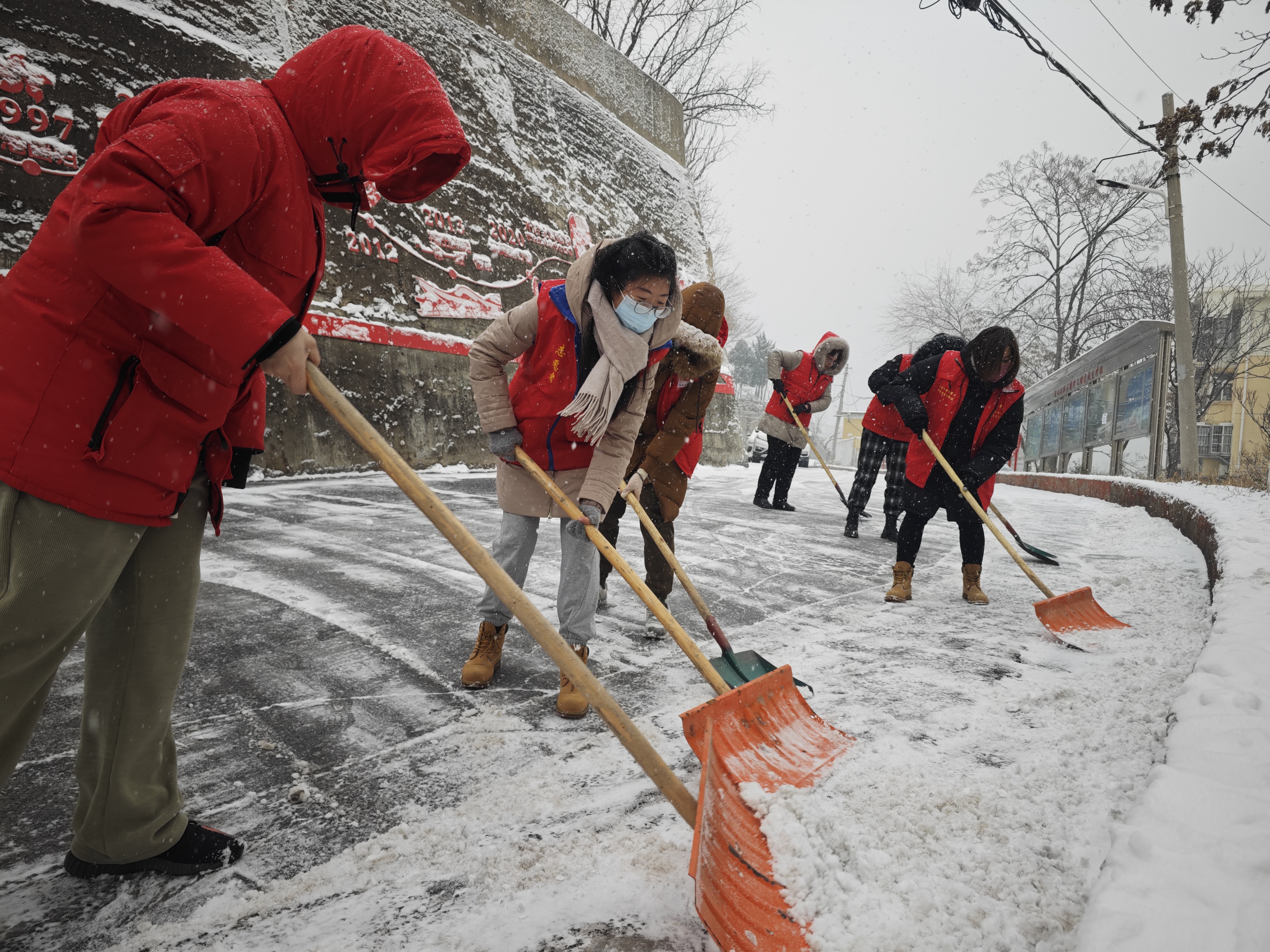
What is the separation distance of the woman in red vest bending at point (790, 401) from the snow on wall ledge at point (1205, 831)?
17.3ft

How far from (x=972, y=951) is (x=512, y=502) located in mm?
1840

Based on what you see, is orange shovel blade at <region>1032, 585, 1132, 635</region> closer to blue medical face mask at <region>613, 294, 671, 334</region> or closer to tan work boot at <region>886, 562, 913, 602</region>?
tan work boot at <region>886, 562, 913, 602</region>

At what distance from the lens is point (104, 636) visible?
136 centimetres

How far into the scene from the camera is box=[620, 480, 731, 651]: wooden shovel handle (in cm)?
277

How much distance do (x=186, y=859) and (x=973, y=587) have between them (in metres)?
4.04

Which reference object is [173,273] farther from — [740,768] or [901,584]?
[901,584]

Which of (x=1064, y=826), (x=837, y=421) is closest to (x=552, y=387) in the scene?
(x=1064, y=826)

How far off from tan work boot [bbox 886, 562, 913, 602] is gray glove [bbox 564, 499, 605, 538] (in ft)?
7.66

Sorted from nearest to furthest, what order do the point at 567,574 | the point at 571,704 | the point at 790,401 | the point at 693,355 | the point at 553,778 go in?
the point at 553,778 < the point at 571,704 < the point at 567,574 < the point at 693,355 < the point at 790,401

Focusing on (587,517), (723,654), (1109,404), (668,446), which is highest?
(1109,404)

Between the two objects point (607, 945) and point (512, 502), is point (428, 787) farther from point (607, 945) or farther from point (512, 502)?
point (512, 502)

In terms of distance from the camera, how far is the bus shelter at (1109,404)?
36.2 ft

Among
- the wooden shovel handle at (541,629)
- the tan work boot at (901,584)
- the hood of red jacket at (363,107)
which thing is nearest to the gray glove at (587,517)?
the wooden shovel handle at (541,629)

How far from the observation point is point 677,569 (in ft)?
9.75
